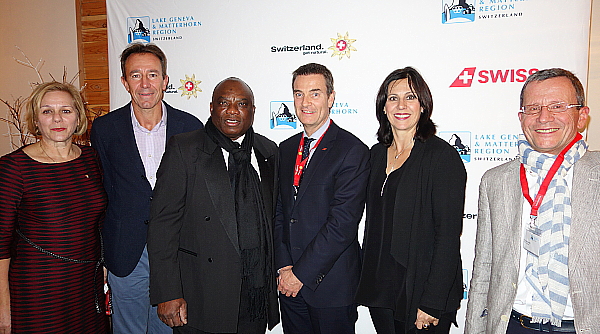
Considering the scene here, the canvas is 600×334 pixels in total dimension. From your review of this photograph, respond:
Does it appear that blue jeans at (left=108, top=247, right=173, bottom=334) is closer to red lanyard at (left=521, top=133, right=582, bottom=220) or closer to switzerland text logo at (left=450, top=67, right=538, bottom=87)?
red lanyard at (left=521, top=133, right=582, bottom=220)

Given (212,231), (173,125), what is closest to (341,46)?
(173,125)

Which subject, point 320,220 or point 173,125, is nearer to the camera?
point 320,220

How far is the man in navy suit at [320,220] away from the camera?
2.18m

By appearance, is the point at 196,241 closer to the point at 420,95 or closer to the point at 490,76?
the point at 420,95

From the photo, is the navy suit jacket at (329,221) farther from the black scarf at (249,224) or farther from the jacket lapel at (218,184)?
the jacket lapel at (218,184)

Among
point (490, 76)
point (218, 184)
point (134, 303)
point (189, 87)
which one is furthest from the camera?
point (189, 87)

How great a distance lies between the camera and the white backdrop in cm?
291

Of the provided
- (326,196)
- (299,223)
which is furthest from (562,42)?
(299,223)

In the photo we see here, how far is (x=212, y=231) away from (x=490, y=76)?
7.80 feet

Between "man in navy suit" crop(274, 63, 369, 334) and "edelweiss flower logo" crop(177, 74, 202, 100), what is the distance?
1559 mm

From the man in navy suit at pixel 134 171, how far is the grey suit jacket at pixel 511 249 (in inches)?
76.2

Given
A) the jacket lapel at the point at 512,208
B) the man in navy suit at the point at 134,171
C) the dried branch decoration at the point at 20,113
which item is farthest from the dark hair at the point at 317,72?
the dried branch decoration at the point at 20,113

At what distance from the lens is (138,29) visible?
3680 millimetres

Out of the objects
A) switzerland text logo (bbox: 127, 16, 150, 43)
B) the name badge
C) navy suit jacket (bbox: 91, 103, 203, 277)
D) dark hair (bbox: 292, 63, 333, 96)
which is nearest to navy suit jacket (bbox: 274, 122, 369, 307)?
dark hair (bbox: 292, 63, 333, 96)
